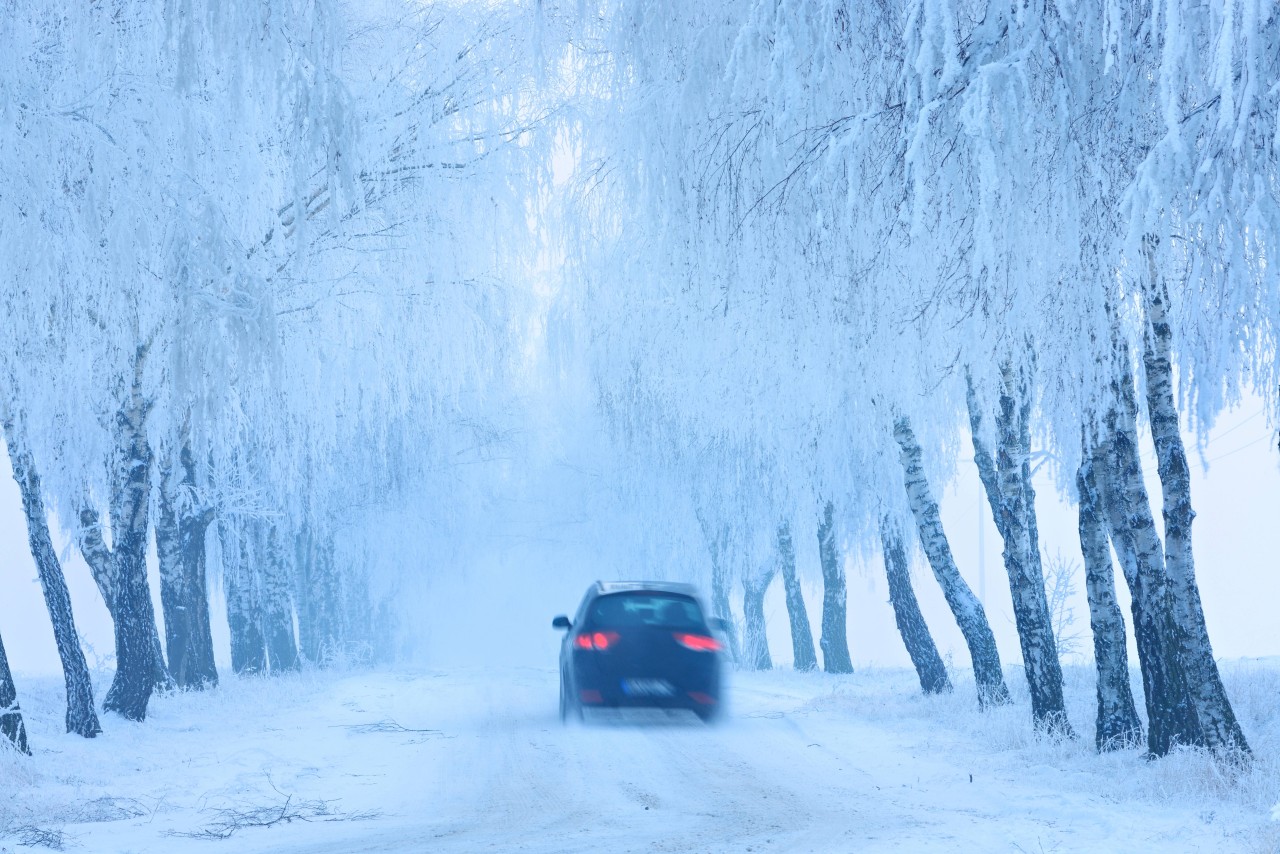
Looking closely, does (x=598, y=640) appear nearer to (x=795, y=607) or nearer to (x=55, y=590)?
(x=55, y=590)

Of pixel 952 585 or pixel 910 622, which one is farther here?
pixel 910 622

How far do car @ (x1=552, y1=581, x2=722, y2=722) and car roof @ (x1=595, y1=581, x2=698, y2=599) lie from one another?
0.01 meters

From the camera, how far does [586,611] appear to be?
1267cm

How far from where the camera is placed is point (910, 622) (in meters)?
16.8

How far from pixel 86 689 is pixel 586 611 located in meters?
5.21

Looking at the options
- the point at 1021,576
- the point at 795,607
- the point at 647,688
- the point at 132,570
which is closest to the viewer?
the point at 1021,576

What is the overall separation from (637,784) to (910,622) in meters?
9.07

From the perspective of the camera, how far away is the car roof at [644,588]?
12.7 m

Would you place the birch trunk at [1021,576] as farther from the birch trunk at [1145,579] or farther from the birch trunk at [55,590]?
the birch trunk at [55,590]

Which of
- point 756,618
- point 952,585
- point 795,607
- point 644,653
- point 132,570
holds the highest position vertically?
point 132,570

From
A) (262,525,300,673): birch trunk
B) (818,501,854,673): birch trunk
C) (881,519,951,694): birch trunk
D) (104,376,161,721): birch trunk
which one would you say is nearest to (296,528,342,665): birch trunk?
(262,525,300,673): birch trunk

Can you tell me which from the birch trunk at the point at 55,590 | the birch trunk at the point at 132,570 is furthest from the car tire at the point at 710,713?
the birch trunk at the point at 132,570

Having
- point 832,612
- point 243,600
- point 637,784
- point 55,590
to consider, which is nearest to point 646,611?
point 637,784

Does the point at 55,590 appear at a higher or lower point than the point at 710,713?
higher
